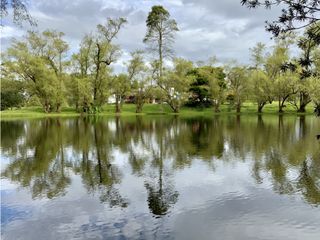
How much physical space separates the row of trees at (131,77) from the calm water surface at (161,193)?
146ft

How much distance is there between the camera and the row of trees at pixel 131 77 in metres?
63.4

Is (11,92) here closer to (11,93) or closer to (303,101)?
(11,93)

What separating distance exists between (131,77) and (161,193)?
59.9 meters

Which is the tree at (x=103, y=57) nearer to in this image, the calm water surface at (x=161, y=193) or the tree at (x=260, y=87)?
the tree at (x=260, y=87)

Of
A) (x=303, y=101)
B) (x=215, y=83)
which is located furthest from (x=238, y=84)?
(x=303, y=101)

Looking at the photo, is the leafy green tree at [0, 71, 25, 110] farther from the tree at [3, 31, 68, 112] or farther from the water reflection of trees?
the water reflection of trees

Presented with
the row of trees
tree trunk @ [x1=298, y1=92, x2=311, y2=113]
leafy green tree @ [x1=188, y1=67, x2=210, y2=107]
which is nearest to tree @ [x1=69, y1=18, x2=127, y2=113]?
the row of trees

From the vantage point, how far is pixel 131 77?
70.6 meters

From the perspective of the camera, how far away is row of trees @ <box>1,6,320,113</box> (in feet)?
208

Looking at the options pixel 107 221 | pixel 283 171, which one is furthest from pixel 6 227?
pixel 283 171

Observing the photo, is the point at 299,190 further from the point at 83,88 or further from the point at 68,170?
the point at 83,88

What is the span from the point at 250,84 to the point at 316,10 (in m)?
62.8

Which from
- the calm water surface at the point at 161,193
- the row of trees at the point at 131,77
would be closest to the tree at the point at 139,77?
the row of trees at the point at 131,77

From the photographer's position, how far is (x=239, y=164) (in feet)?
54.5
